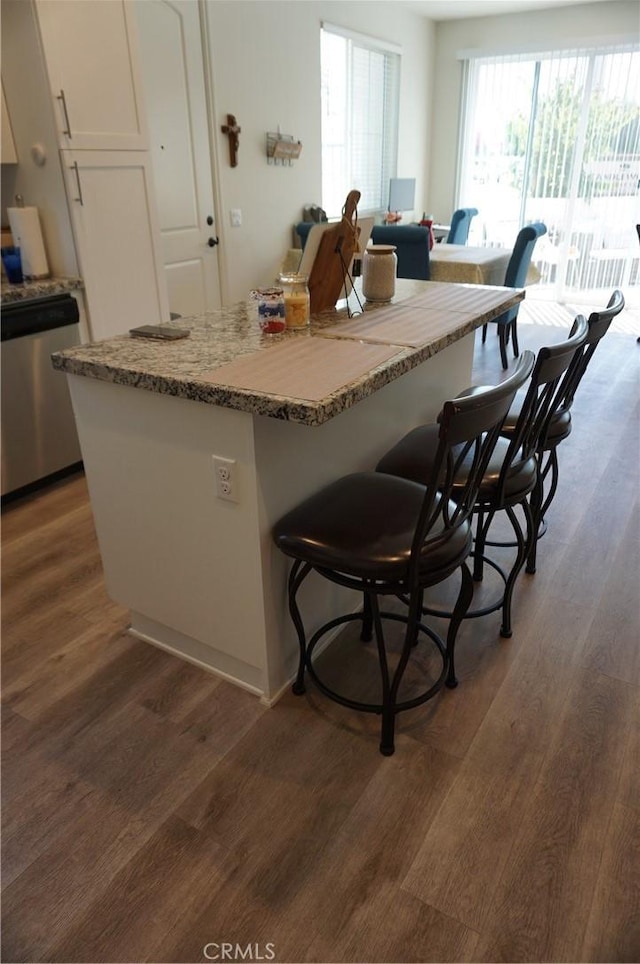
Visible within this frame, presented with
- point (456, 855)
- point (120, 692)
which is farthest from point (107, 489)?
point (456, 855)

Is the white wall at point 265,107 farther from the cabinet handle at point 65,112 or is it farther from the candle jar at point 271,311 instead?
the candle jar at point 271,311

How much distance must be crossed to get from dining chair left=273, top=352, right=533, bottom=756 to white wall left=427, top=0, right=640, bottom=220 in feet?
20.8

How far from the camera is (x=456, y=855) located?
1398 mm

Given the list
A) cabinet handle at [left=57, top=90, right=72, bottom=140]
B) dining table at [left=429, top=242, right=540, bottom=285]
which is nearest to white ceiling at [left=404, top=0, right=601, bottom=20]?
dining table at [left=429, top=242, right=540, bottom=285]

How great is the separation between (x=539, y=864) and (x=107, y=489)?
1.44 m

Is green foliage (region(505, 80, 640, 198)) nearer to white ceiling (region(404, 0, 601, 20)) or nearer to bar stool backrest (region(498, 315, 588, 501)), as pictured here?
white ceiling (region(404, 0, 601, 20))

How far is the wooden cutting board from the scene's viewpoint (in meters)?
2.00

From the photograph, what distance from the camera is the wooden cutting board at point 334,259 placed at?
6.57 ft

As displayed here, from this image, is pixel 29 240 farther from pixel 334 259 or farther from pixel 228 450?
pixel 228 450

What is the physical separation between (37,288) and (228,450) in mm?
1856

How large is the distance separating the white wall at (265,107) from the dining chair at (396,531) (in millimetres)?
3425

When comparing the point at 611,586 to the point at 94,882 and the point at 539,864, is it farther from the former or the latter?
the point at 94,882

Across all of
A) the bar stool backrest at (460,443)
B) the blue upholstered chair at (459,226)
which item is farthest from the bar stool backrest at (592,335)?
the blue upholstered chair at (459,226)

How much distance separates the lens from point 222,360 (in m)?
1.62
